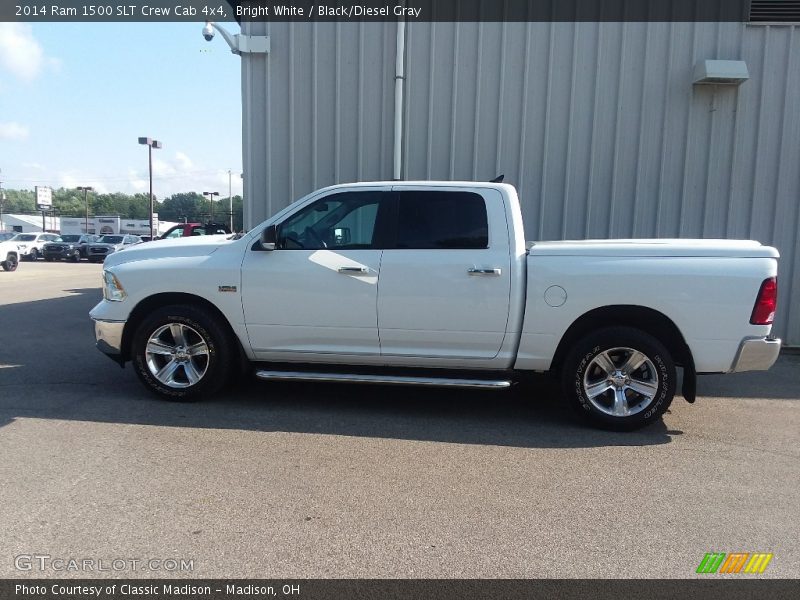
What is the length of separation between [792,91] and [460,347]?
21.7 feet

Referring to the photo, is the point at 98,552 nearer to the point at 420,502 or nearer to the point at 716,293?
the point at 420,502

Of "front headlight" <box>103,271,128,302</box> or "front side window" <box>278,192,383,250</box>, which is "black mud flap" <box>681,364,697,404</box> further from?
"front headlight" <box>103,271,128,302</box>

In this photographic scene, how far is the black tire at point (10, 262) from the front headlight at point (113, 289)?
22.1m

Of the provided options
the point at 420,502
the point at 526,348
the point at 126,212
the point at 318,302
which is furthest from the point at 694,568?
the point at 126,212

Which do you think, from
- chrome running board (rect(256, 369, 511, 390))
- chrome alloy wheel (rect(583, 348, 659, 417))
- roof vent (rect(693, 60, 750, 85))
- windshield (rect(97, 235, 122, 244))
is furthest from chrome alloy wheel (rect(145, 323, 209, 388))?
windshield (rect(97, 235, 122, 244))

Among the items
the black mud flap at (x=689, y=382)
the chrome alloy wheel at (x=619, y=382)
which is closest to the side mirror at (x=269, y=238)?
the chrome alloy wheel at (x=619, y=382)

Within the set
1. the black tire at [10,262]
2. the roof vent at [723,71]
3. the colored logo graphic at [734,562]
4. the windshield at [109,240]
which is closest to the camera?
the colored logo graphic at [734,562]

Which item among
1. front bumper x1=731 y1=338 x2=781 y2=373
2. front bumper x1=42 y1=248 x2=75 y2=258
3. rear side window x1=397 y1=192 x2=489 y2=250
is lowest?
front bumper x1=42 y1=248 x2=75 y2=258

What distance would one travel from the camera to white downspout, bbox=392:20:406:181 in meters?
8.59

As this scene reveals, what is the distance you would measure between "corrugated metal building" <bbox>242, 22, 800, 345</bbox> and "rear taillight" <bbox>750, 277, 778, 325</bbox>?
4.18 metres

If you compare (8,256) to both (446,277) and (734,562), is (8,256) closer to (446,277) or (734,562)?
(446,277)

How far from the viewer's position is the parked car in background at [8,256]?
2352 centimetres

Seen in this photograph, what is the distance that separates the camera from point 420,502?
3.63m

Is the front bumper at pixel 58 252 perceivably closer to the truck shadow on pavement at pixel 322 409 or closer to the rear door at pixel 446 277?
the truck shadow on pavement at pixel 322 409
